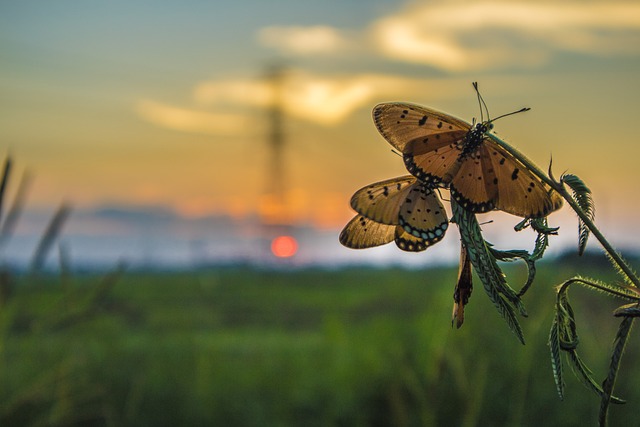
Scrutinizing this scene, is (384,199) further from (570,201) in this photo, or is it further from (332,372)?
(332,372)

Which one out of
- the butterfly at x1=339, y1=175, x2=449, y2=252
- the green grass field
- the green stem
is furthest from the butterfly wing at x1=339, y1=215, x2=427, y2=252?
the green grass field

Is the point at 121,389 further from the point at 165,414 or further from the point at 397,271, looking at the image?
the point at 397,271

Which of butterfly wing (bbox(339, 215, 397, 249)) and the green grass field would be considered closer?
butterfly wing (bbox(339, 215, 397, 249))

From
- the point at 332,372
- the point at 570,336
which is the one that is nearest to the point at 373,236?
the point at 570,336

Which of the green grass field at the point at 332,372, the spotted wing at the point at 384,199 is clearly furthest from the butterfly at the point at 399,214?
the green grass field at the point at 332,372

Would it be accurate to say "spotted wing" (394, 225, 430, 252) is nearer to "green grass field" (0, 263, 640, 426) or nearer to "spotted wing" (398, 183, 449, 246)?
"spotted wing" (398, 183, 449, 246)

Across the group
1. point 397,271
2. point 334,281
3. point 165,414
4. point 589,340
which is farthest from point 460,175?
point 334,281
